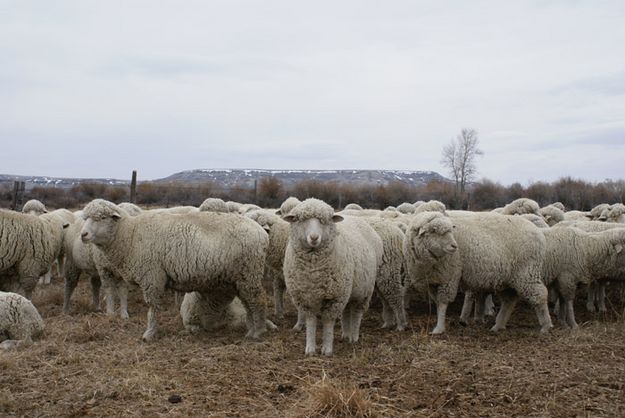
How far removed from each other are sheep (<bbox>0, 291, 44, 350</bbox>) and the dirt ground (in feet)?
0.75

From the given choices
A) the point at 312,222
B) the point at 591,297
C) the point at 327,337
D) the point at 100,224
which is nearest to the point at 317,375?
the point at 327,337

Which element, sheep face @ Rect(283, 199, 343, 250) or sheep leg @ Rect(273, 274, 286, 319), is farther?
sheep leg @ Rect(273, 274, 286, 319)

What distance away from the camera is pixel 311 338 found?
733cm

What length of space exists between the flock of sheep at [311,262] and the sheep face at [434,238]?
16 millimetres

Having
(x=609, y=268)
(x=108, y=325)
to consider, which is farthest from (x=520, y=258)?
(x=108, y=325)

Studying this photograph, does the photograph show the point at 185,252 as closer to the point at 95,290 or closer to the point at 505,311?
the point at 95,290

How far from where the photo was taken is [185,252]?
8.36 m

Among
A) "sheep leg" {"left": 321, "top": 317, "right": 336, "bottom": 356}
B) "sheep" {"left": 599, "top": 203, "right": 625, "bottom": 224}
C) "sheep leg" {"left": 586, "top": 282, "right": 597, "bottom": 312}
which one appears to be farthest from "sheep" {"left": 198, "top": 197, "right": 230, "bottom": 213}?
"sheep" {"left": 599, "top": 203, "right": 625, "bottom": 224}

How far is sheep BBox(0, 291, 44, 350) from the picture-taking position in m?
7.79

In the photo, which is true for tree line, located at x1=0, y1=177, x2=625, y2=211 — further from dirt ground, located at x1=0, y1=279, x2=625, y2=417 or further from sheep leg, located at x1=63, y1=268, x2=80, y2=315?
dirt ground, located at x1=0, y1=279, x2=625, y2=417

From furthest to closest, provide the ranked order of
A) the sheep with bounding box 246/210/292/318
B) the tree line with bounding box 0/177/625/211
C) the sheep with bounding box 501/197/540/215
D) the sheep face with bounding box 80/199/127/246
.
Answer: the tree line with bounding box 0/177/625/211 → the sheep with bounding box 501/197/540/215 → the sheep with bounding box 246/210/292/318 → the sheep face with bounding box 80/199/127/246

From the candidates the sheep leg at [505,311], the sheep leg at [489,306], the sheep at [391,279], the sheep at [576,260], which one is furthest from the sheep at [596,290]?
the sheep at [391,279]

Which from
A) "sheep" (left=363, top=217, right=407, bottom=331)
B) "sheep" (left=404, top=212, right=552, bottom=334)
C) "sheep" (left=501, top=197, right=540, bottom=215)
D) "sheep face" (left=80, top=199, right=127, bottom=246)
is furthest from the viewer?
"sheep" (left=501, top=197, right=540, bottom=215)

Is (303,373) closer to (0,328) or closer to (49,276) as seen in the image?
(0,328)
